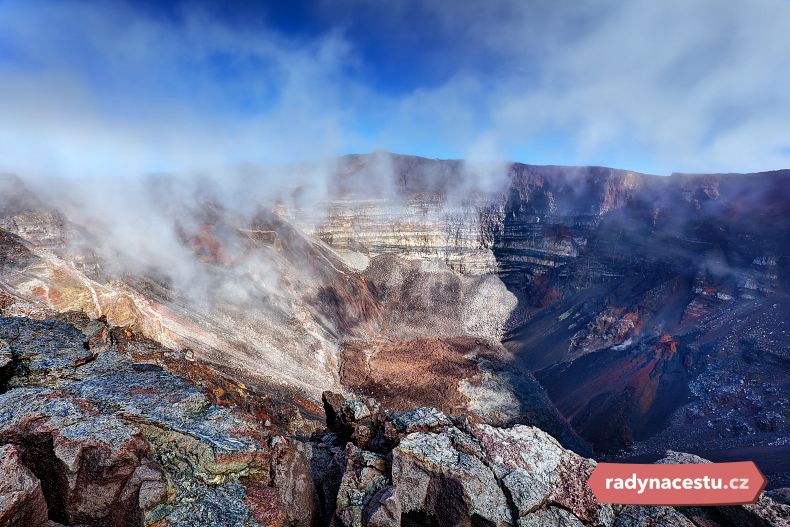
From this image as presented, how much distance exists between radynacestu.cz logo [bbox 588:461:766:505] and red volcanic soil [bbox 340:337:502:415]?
17368 millimetres

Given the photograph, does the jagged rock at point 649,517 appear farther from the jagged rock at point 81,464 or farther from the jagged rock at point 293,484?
the jagged rock at point 81,464

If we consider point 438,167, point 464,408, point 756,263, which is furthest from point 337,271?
point 756,263

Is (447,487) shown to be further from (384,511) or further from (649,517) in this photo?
(649,517)

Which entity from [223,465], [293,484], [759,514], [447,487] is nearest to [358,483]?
[293,484]

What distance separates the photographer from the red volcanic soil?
2658cm

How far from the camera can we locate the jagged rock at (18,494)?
15.2 ft

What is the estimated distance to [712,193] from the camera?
43625 millimetres

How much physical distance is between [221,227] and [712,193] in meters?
53.0

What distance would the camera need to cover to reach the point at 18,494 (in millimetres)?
4723

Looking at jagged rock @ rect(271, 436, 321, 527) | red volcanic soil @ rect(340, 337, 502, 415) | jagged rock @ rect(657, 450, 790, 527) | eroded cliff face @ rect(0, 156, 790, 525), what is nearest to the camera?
jagged rock @ rect(271, 436, 321, 527)

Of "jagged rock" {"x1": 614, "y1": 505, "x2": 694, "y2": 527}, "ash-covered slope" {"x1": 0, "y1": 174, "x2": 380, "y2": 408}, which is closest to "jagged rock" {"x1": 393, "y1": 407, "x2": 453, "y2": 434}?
"jagged rock" {"x1": 614, "y1": 505, "x2": 694, "y2": 527}

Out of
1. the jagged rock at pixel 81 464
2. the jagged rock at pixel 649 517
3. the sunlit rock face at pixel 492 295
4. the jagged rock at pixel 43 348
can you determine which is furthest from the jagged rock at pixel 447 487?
the sunlit rock face at pixel 492 295

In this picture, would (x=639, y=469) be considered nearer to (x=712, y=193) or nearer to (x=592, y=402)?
(x=592, y=402)

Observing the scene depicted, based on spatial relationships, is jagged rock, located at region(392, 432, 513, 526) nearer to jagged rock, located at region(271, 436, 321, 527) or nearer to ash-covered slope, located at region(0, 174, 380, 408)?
jagged rock, located at region(271, 436, 321, 527)
